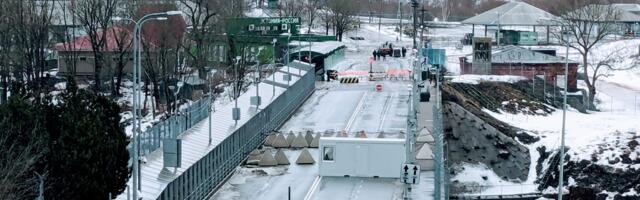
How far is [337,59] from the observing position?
7550 centimetres

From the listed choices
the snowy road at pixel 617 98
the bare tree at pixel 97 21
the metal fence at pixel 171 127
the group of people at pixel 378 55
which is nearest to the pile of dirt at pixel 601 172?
the snowy road at pixel 617 98

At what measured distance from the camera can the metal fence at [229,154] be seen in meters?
27.6

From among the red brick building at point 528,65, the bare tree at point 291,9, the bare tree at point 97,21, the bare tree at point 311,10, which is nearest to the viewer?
the bare tree at point 97,21

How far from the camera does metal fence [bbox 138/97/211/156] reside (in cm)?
3000

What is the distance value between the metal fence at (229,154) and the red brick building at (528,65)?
70.4 feet

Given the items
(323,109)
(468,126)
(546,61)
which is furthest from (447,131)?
(546,61)

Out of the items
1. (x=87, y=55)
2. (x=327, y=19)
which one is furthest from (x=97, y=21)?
(x=327, y=19)

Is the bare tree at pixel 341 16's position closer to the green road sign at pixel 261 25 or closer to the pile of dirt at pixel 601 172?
the green road sign at pixel 261 25

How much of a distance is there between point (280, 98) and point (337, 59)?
103 ft

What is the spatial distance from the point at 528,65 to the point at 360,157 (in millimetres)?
36242

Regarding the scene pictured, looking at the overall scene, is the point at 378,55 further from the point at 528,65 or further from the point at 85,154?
the point at 85,154

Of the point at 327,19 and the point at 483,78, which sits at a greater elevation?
the point at 327,19

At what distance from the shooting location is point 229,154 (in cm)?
3328

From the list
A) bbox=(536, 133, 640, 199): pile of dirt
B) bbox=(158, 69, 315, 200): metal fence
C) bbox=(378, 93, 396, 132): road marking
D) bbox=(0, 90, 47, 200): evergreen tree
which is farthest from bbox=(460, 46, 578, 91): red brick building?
bbox=(0, 90, 47, 200): evergreen tree
